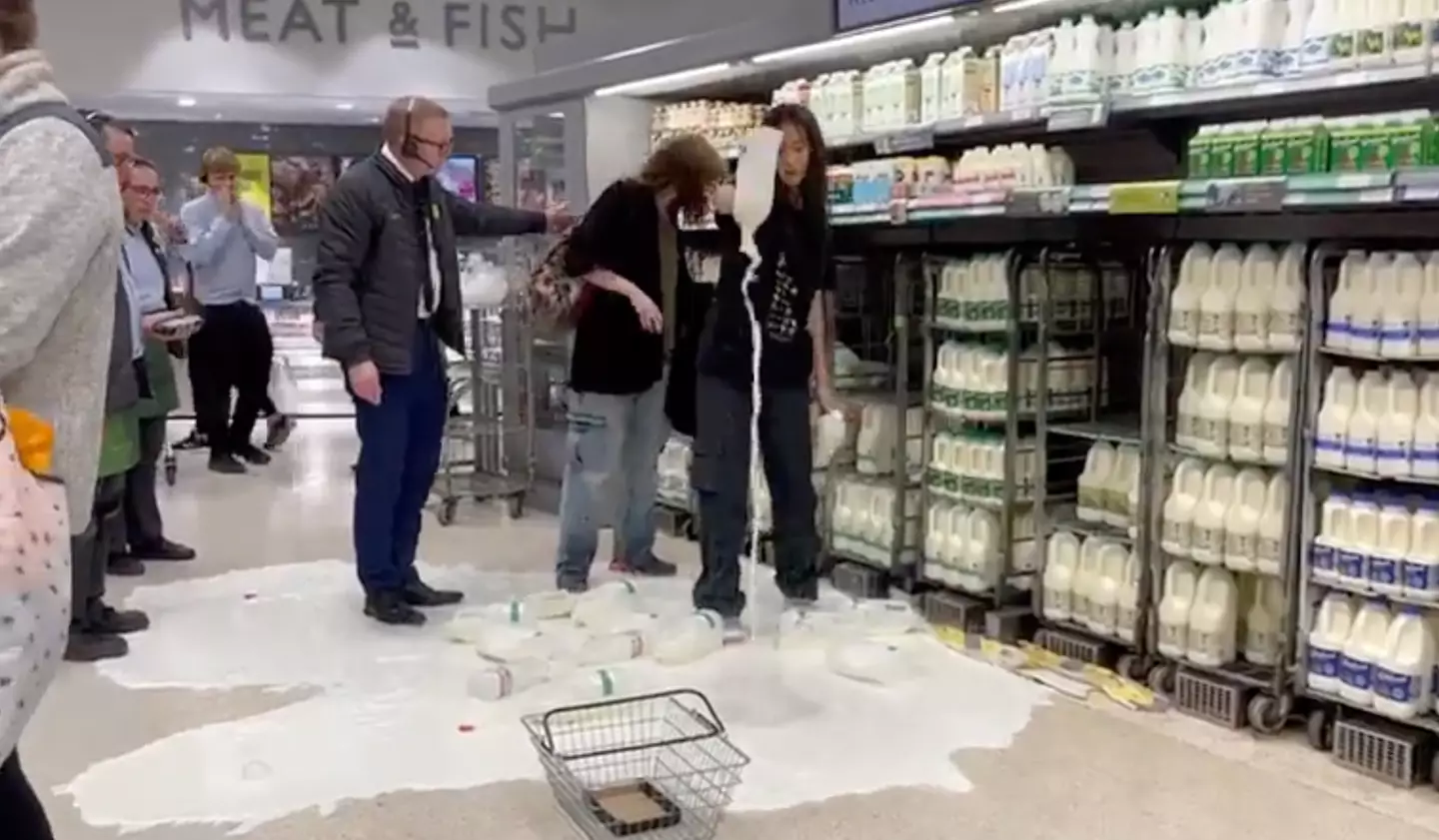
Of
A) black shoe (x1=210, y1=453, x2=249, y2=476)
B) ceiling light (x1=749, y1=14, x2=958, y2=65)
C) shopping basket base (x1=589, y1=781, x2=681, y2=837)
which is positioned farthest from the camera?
black shoe (x1=210, y1=453, x2=249, y2=476)

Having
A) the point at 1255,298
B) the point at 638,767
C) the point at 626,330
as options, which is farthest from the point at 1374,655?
the point at 626,330

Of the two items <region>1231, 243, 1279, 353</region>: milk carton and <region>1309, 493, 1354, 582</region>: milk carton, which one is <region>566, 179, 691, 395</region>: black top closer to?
<region>1231, 243, 1279, 353</region>: milk carton

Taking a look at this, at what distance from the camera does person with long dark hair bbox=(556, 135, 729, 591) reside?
5.08 meters

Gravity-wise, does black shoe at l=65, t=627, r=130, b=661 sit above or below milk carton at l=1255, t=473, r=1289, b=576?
below

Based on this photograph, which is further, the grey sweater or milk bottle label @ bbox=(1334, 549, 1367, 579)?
milk bottle label @ bbox=(1334, 549, 1367, 579)

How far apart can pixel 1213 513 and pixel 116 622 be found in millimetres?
3558

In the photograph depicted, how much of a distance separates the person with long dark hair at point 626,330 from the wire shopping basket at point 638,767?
5.08 feet

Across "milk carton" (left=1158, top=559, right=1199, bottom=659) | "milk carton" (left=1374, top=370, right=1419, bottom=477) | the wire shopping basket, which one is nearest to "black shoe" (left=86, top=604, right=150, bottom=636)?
the wire shopping basket

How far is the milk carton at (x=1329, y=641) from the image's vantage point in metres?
3.59

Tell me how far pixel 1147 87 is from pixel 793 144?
3.71ft

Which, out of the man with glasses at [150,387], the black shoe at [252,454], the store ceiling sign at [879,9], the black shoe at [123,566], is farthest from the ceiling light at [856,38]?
the black shoe at [252,454]

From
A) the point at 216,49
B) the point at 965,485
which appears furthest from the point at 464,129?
the point at 965,485

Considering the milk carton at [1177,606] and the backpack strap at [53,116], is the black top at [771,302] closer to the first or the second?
the milk carton at [1177,606]

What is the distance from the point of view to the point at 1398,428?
3.47m
